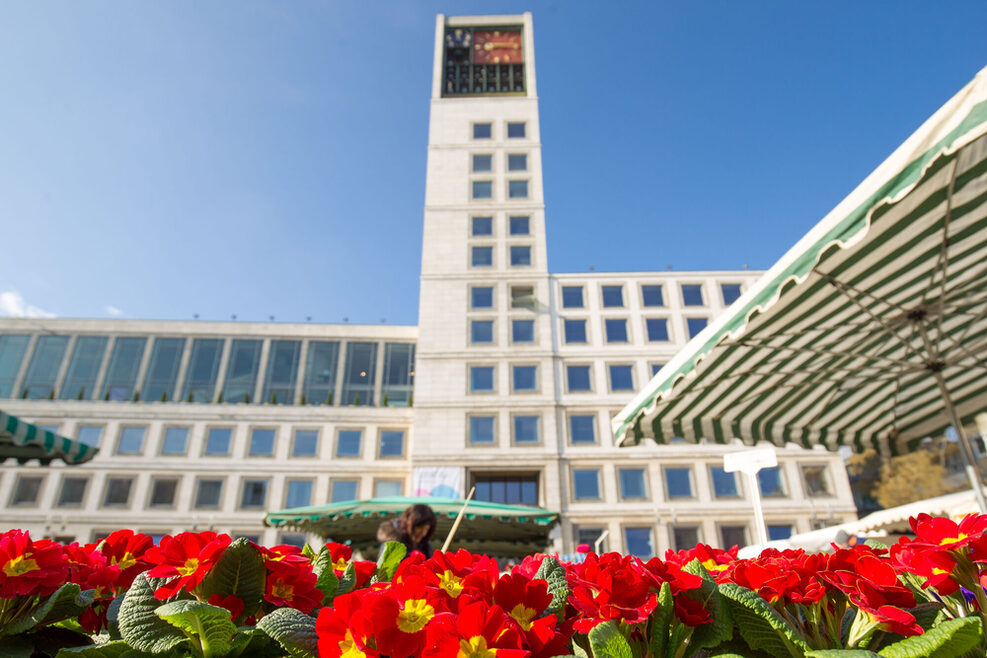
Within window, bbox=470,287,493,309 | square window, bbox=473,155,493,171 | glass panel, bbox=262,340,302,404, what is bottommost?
glass panel, bbox=262,340,302,404

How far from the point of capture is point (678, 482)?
3008cm

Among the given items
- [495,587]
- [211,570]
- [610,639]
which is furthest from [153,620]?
[610,639]

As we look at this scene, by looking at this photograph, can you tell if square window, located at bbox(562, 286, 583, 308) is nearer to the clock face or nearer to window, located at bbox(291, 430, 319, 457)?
window, located at bbox(291, 430, 319, 457)

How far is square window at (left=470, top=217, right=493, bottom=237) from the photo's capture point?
35250mm

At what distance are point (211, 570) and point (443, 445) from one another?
29031 mm

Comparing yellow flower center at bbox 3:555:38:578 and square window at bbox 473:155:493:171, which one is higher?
square window at bbox 473:155:493:171

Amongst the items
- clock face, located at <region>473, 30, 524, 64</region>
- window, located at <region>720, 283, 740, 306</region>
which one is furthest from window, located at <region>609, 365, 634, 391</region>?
clock face, located at <region>473, 30, 524, 64</region>

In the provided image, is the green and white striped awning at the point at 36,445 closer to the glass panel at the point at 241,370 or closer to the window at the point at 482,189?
the glass panel at the point at 241,370

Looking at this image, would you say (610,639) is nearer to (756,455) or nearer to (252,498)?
(756,455)

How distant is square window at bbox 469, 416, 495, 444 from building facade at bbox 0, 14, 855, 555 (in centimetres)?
8

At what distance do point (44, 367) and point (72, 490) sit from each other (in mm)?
10503

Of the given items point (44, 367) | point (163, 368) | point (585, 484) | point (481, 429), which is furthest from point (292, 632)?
point (44, 367)

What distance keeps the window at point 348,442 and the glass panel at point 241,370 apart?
798 cm

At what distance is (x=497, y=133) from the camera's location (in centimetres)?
3822
